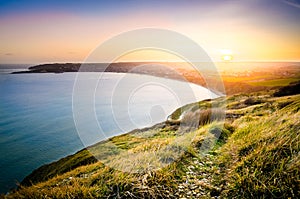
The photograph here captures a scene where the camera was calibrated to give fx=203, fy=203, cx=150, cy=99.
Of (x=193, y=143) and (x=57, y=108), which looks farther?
(x=57, y=108)

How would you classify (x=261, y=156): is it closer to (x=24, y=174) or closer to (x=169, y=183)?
(x=169, y=183)

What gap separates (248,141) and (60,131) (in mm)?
48049

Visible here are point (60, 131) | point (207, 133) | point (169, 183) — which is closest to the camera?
point (169, 183)

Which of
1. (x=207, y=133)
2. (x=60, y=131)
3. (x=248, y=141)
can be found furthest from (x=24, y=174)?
(x=248, y=141)

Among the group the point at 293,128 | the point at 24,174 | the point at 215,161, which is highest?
the point at 293,128

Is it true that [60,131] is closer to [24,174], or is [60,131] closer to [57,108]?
[24,174]

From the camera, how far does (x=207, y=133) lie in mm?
10078

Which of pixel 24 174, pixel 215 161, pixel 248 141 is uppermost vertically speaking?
pixel 248 141

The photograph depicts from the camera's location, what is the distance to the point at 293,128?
659 centimetres

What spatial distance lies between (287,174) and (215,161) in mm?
2527

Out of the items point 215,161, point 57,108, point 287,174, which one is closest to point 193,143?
point 215,161

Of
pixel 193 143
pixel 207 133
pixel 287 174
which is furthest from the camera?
pixel 207 133

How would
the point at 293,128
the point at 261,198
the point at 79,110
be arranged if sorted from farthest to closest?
the point at 79,110 < the point at 293,128 < the point at 261,198

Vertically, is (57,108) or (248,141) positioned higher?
(248,141)
